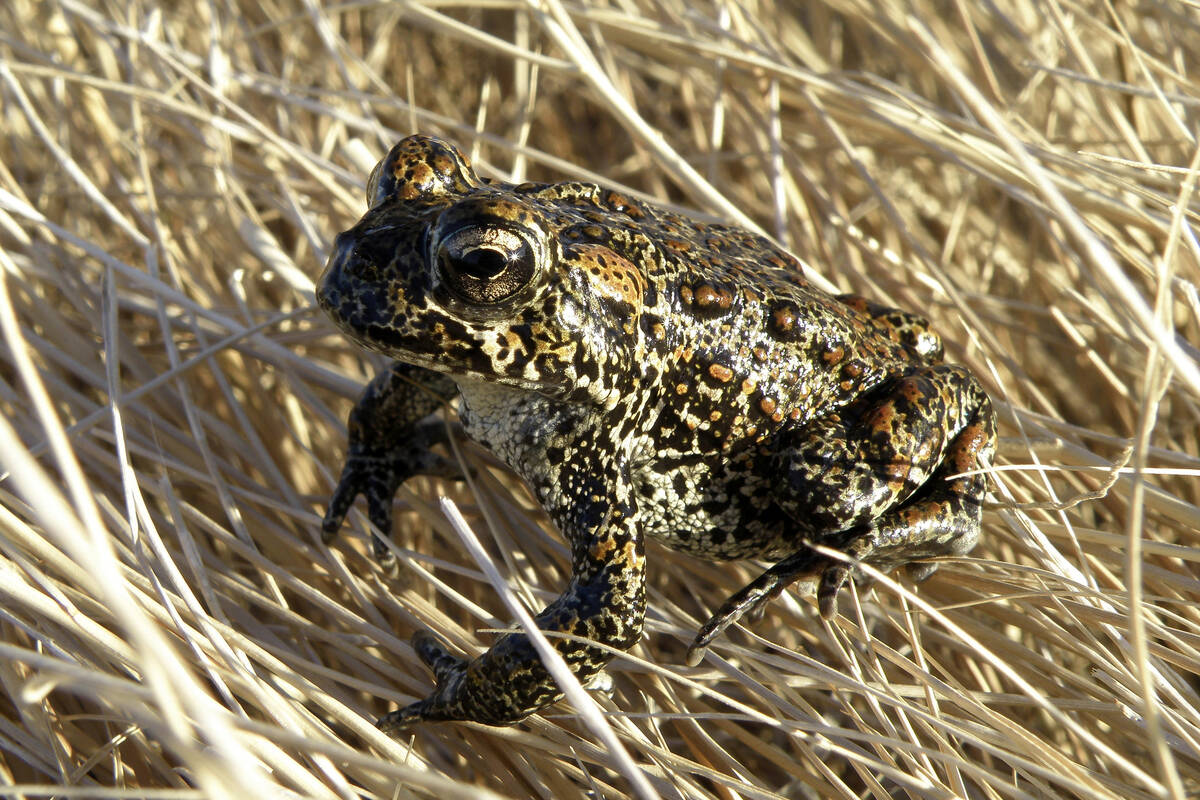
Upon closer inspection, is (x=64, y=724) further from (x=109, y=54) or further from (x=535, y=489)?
(x=109, y=54)

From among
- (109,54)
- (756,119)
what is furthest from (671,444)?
(109,54)

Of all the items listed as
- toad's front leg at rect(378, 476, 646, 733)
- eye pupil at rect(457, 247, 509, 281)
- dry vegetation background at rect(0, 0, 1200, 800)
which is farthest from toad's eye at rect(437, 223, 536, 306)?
dry vegetation background at rect(0, 0, 1200, 800)

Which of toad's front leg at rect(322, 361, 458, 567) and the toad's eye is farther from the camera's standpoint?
toad's front leg at rect(322, 361, 458, 567)

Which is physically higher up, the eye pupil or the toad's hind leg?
the eye pupil

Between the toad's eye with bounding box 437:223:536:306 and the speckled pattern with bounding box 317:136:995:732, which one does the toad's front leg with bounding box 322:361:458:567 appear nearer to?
the speckled pattern with bounding box 317:136:995:732

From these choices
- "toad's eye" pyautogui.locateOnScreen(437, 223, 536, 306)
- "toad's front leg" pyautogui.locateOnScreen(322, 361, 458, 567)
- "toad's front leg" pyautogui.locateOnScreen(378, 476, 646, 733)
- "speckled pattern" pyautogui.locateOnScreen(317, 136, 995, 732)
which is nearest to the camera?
"toad's eye" pyautogui.locateOnScreen(437, 223, 536, 306)

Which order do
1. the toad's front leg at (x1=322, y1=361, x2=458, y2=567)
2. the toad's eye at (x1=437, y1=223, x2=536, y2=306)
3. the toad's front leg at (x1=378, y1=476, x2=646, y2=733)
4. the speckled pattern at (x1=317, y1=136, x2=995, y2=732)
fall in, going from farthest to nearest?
the toad's front leg at (x1=322, y1=361, x2=458, y2=567)
the toad's front leg at (x1=378, y1=476, x2=646, y2=733)
the speckled pattern at (x1=317, y1=136, x2=995, y2=732)
the toad's eye at (x1=437, y1=223, x2=536, y2=306)

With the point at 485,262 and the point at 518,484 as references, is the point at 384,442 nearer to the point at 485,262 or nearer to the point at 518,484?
the point at 518,484

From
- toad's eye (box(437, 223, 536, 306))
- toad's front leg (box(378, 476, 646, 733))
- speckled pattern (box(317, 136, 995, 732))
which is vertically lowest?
toad's front leg (box(378, 476, 646, 733))

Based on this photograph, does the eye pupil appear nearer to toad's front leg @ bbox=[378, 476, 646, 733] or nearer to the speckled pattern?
the speckled pattern
